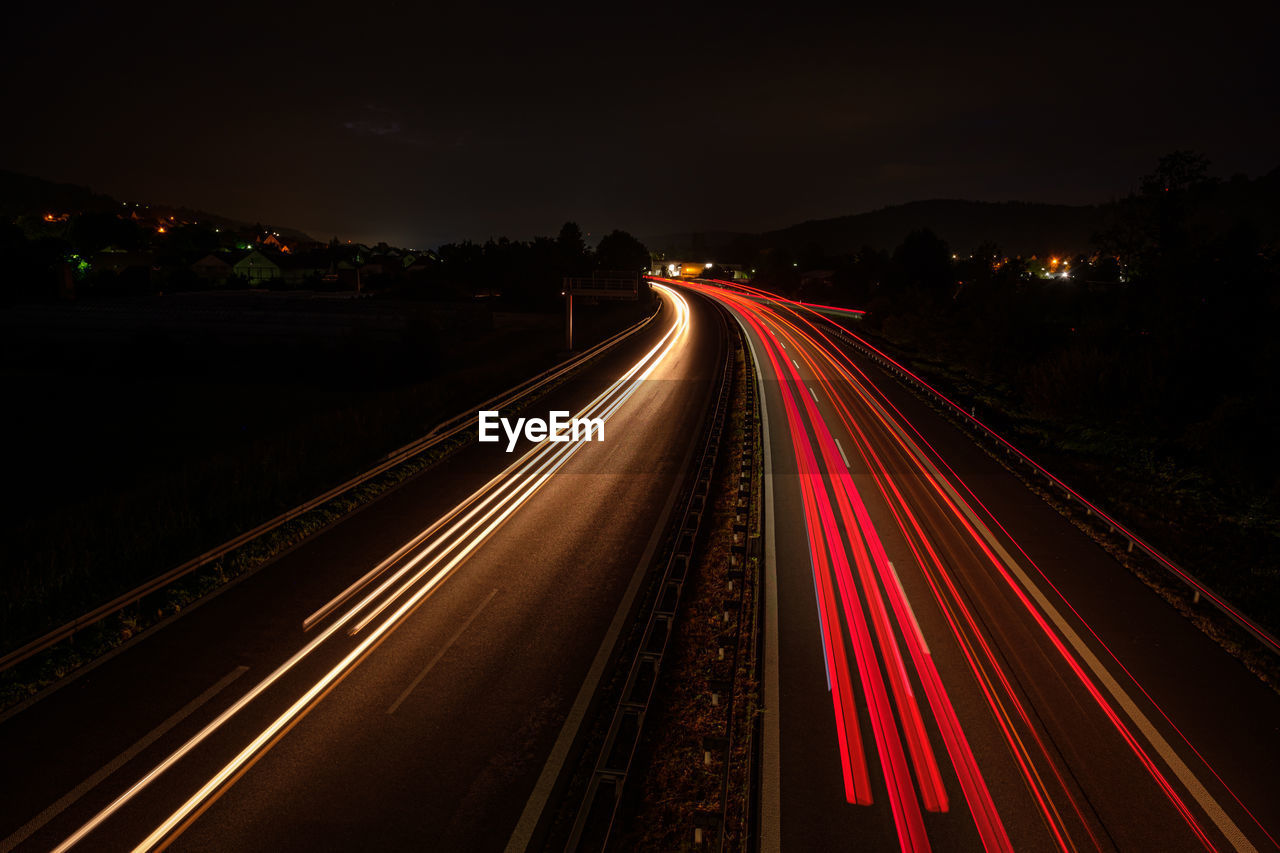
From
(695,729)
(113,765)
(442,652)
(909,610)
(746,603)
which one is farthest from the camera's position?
(746,603)

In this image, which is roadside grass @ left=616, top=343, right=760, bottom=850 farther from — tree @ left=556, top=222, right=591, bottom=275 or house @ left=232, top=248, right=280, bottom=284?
house @ left=232, top=248, right=280, bottom=284

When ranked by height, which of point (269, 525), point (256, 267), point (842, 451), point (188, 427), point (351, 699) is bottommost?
point (188, 427)

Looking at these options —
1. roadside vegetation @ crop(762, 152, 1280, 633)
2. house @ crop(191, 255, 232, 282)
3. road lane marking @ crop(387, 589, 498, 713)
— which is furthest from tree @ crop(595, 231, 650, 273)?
road lane marking @ crop(387, 589, 498, 713)

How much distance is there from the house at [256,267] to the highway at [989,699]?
395 ft

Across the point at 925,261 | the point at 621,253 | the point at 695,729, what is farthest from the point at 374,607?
the point at 621,253

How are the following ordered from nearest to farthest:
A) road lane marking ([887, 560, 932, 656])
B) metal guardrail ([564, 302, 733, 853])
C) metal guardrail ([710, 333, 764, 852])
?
metal guardrail ([564, 302, 733, 853]), metal guardrail ([710, 333, 764, 852]), road lane marking ([887, 560, 932, 656])

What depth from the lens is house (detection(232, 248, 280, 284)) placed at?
109125 millimetres

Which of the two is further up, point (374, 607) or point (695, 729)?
point (374, 607)

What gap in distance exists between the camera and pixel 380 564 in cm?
1308

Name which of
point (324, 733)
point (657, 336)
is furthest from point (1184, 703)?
point (657, 336)

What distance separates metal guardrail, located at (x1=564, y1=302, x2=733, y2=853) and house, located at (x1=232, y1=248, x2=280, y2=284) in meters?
119

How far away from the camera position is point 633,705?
8.56 metres

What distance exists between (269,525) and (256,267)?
117 metres

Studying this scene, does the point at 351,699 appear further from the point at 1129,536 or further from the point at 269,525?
the point at 1129,536
